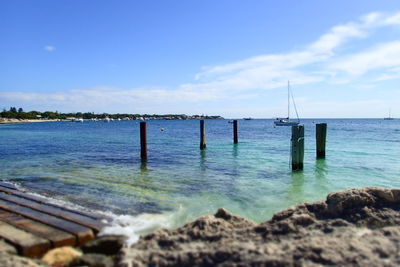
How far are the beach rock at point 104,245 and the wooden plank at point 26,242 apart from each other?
646mm

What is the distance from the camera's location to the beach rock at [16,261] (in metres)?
4.66

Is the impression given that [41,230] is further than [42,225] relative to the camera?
No

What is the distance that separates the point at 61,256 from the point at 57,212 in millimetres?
2376

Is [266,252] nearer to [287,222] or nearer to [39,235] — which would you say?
[287,222]

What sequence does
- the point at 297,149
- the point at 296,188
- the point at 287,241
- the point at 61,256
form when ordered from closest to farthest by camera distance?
the point at 287,241 → the point at 61,256 → the point at 296,188 → the point at 297,149

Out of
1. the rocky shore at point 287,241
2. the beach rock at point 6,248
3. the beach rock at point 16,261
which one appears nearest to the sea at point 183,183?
the rocky shore at point 287,241

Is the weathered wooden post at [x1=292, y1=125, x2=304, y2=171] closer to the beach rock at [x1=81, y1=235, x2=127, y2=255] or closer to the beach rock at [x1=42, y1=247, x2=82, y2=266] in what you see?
the beach rock at [x1=81, y1=235, x2=127, y2=255]

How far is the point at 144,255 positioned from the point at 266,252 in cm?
177

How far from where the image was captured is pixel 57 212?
24.4 feet

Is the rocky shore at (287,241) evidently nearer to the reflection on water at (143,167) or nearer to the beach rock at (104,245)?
the beach rock at (104,245)

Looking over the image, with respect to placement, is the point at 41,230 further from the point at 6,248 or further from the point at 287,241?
the point at 287,241

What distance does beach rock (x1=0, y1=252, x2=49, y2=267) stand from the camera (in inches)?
184

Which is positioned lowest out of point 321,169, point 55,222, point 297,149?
point 321,169

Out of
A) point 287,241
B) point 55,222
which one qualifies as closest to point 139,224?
point 55,222
